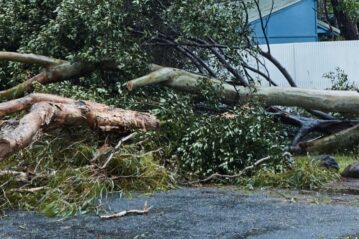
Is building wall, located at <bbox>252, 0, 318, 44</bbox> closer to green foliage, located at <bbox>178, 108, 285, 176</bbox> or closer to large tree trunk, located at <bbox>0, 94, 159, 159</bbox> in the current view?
green foliage, located at <bbox>178, 108, 285, 176</bbox>

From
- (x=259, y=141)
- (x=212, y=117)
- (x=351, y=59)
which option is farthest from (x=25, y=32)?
(x=351, y=59)

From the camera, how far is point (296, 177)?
715cm

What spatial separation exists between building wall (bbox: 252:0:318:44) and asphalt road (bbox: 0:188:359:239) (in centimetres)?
1408

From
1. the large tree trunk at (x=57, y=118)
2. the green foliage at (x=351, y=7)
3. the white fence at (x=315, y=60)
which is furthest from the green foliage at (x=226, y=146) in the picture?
the green foliage at (x=351, y=7)

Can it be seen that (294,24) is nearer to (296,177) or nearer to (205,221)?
(296,177)

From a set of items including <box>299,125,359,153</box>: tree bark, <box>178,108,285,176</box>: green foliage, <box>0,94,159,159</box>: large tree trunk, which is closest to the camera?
<box>0,94,159,159</box>: large tree trunk

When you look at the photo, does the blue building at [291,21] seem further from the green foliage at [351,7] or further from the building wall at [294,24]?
the green foliage at [351,7]

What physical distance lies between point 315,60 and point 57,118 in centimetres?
935

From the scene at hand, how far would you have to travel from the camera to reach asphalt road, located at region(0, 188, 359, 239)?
4918 mm

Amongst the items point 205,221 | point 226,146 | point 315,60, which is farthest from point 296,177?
point 315,60

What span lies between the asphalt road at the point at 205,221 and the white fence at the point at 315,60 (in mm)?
8933

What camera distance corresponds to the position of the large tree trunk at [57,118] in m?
6.09

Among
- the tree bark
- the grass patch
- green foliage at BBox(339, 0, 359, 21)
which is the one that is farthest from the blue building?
the grass patch

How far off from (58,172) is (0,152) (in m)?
1.10
